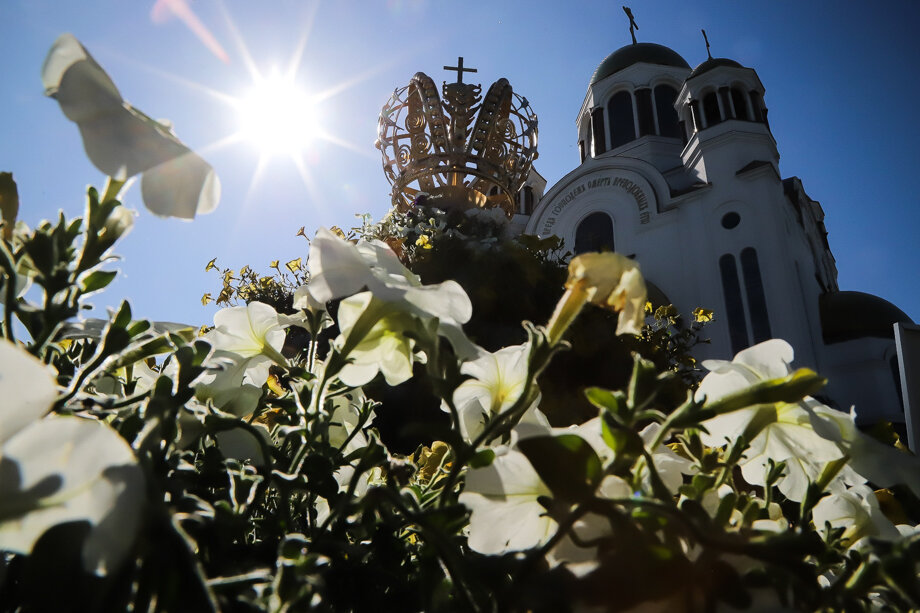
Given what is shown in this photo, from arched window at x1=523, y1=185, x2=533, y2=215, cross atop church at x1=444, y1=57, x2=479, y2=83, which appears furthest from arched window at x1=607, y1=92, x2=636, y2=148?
cross atop church at x1=444, y1=57, x2=479, y2=83

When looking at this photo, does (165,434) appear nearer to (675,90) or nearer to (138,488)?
(138,488)

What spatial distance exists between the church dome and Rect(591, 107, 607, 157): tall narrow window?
3.25 ft

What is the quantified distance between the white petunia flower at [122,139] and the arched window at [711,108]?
13.7m

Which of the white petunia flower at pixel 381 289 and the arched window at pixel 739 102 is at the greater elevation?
the arched window at pixel 739 102

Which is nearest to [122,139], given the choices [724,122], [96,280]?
[96,280]

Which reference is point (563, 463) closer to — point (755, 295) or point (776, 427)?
point (776, 427)

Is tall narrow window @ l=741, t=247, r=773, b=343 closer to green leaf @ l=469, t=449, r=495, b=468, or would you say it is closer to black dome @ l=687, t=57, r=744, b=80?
black dome @ l=687, t=57, r=744, b=80

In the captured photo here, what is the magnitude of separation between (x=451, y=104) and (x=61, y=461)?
17.7 ft

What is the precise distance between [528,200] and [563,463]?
18.4 m

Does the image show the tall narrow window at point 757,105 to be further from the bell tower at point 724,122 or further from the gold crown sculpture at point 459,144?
the gold crown sculpture at point 459,144

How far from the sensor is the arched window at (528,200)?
706 inches

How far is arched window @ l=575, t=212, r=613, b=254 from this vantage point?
12.9m

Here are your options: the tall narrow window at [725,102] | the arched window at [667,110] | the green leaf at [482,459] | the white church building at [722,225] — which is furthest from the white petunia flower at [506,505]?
the arched window at [667,110]

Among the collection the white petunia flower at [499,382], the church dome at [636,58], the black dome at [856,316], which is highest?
A: the church dome at [636,58]
